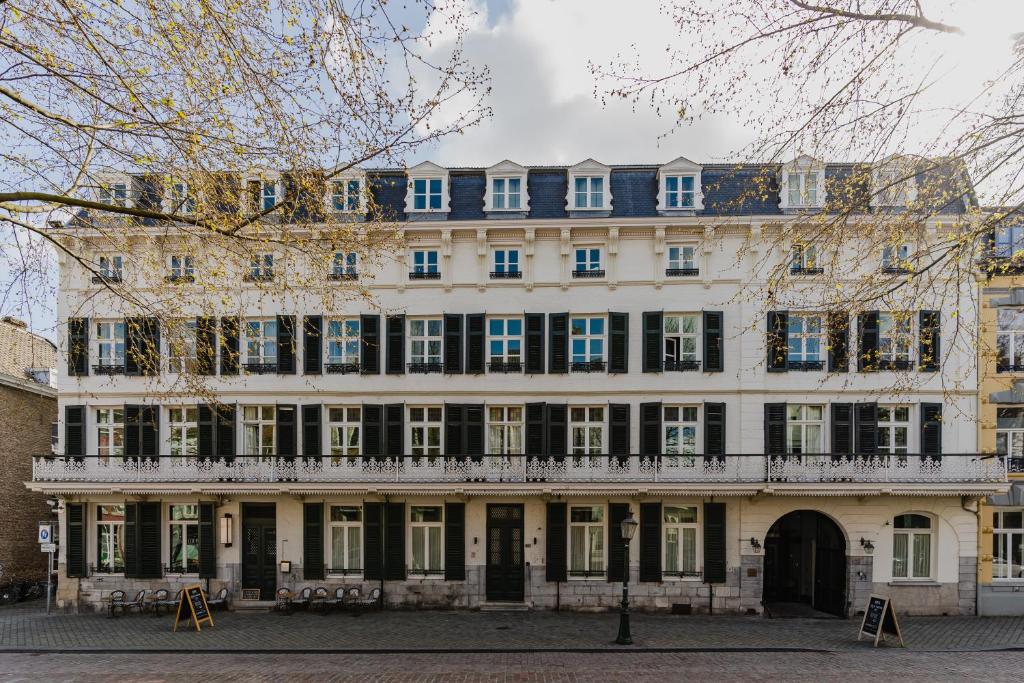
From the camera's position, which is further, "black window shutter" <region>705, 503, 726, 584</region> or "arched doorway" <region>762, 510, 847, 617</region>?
"arched doorway" <region>762, 510, 847, 617</region>

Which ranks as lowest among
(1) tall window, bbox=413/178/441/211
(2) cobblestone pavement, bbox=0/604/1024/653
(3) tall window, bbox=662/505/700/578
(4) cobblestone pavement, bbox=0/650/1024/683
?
(2) cobblestone pavement, bbox=0/604/1024/653

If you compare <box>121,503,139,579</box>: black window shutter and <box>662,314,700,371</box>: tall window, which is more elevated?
<box>662,314,700,371</box>: tall window

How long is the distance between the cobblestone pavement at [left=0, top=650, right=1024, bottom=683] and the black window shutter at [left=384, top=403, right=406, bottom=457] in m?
6.69

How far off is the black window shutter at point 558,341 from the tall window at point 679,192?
5.17 metres

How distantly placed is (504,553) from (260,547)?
8.05 meters

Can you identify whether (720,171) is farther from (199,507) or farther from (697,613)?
(199,507)

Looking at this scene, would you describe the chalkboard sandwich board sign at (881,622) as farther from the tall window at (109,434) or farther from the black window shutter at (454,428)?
the tall window at (109,434)

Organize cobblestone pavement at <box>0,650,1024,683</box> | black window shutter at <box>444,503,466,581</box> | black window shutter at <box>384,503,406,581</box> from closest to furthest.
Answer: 1. cobblestone pavement at <box>0,650,1024,683</box>
2. black window shutter at <box>444,503,466,581</box>
3. black window shutter at <box>384,503,406,581</box>

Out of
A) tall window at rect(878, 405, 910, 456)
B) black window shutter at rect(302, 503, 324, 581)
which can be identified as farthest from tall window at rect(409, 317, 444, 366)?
tall window at rect(878, 405, 910, 456)

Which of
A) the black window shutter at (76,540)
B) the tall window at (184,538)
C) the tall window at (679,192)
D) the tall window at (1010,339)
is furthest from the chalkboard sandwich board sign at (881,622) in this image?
the black window shutter at (76,540)

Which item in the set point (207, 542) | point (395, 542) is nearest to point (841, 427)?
point (395, 542)

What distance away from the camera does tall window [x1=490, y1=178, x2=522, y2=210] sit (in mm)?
20062

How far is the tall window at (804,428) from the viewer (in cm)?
1905

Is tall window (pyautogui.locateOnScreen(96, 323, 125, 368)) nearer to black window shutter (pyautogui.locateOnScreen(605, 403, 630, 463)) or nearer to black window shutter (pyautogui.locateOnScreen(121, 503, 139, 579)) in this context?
black window shutter (pyautogui.locateOnScreen(121, 503, 139, 579))
